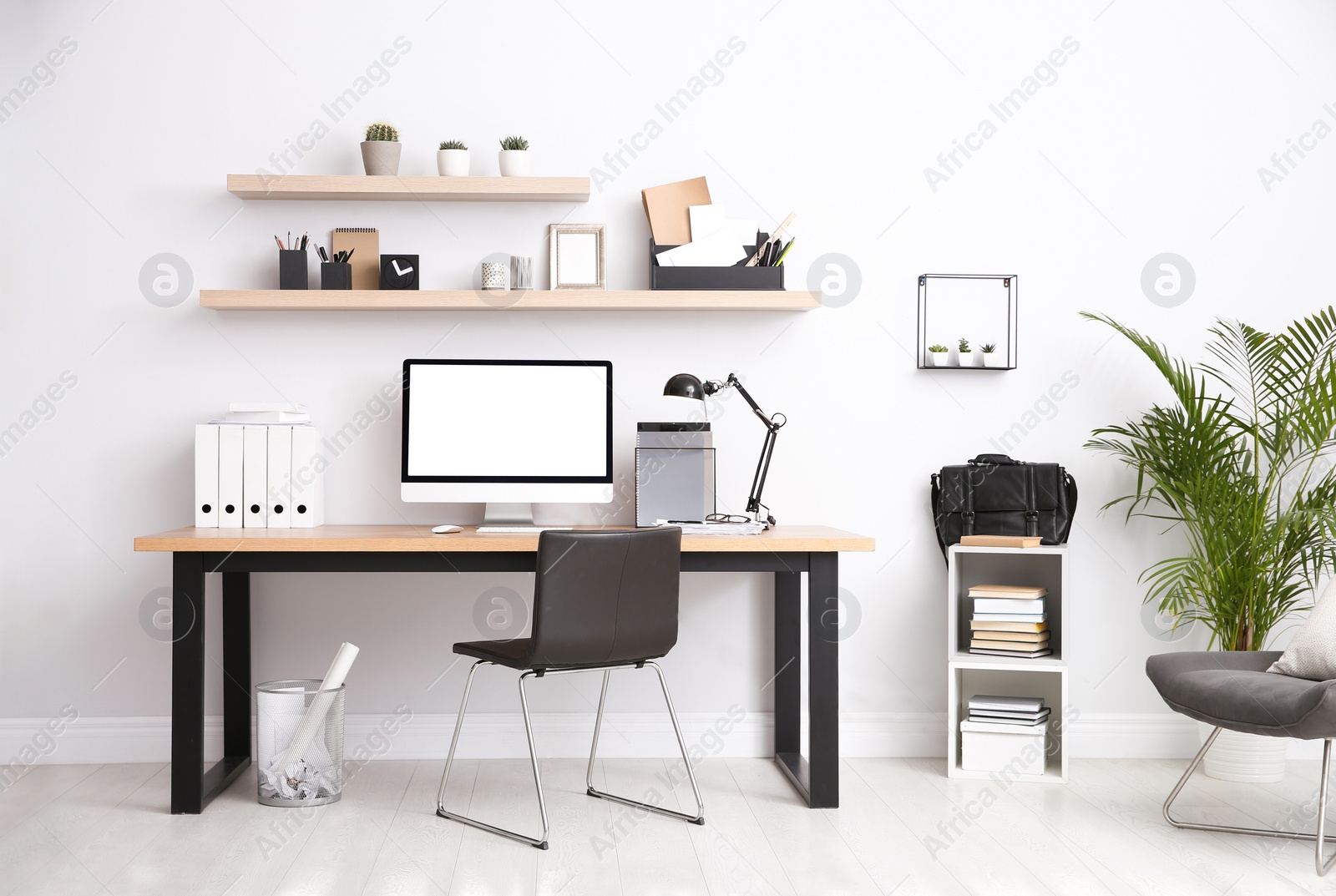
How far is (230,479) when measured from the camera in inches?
117

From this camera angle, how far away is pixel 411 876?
2260 mm

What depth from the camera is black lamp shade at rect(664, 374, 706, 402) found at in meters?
2.90

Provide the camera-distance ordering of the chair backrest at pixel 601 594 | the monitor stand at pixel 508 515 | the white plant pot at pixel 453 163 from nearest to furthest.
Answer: the chair backrest at pixel 601 594
the monitor stand at pixel 508 515
the white plant pot at pixel 453 163

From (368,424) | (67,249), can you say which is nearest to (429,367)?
(368,424)

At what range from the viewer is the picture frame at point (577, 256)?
3232mm

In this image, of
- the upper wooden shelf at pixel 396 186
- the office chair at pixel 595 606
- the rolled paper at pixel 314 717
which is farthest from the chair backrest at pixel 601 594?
the upper wooden shelf at pixel 396 186

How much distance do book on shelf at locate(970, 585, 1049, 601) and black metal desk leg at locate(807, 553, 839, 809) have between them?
0.58 meters

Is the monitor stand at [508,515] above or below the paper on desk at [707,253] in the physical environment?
below

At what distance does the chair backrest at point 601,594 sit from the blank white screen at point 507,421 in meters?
0.58

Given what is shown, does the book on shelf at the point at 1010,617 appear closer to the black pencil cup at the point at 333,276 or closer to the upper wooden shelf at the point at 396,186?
the upper wooden shelf at the point at 396,186

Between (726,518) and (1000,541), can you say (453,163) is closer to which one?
(726,518)

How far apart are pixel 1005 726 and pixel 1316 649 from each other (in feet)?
2.71

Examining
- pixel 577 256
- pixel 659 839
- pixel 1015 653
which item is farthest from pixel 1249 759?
pixel 577 256

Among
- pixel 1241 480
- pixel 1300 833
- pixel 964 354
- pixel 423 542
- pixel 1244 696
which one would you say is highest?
pixel 964 354
